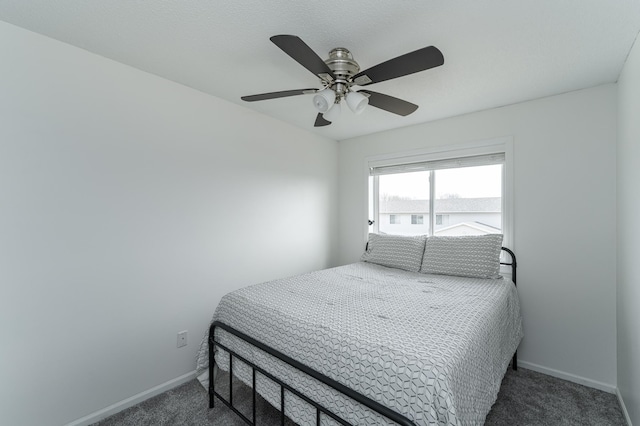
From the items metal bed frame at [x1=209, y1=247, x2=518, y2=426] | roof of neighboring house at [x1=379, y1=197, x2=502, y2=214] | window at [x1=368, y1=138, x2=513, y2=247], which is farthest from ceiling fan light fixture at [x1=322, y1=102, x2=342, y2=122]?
roof of neighboring house at [x1=379, y1=197, x2=502, y2=214]

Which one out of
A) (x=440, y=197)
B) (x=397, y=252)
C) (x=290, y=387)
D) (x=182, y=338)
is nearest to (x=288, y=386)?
(x=290, y=387)

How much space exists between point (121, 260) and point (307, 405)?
60.7 inches

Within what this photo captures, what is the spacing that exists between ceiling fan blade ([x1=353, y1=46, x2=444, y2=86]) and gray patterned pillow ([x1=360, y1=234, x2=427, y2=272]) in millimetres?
1722

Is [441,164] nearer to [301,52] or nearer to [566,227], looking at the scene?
[566,227]

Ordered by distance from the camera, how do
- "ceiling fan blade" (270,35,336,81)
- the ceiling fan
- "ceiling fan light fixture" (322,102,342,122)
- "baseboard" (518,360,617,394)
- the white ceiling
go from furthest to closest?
"baseboard" (518,360,617,394), "ceiling fan light fixture" (322,102,342,122), the white ceiling, the ceiling fan, "ceiling fan blade" (270,35,336,81)

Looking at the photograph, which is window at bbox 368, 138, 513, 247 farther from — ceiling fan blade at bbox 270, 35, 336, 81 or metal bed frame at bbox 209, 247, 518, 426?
metal bed frame at bbox 209, 247, 518, 426

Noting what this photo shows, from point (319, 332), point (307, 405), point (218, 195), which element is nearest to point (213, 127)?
point (218, 195)

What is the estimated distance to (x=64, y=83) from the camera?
Answer: 1754 mm

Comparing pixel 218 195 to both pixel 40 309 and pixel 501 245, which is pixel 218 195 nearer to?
pixel 40 309

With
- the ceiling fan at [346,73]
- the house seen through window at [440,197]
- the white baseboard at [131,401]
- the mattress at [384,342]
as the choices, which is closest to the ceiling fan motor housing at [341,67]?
the ceiling fan at [346,73]

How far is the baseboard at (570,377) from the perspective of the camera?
2.16m

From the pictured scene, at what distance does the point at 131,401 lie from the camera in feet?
6.49

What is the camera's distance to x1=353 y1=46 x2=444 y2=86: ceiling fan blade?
1294 millimetres

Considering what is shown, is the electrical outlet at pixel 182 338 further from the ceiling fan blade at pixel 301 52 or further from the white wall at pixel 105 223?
the ceiling fan blade at pixel 301 52
